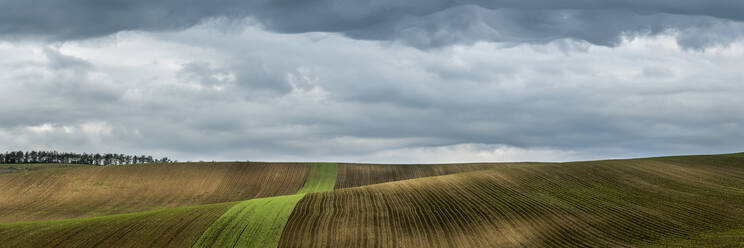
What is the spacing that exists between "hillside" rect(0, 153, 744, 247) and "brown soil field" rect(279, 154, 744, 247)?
7 centimetres

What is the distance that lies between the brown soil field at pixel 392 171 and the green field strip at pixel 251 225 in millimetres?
35838

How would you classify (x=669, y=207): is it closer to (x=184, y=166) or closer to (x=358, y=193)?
(x=358, y=193)

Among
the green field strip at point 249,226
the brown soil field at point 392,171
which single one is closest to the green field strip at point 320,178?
the brown soil field at point 392,171

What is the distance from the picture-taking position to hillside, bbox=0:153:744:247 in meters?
31.1

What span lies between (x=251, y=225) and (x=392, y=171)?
57.5 m

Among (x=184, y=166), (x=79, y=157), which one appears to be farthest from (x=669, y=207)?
(x=79, y=157)

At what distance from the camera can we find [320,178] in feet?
270

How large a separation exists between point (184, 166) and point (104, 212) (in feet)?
81.4

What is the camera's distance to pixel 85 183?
7319 centimetres

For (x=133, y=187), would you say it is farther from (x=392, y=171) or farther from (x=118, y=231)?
(x=118, y=231)

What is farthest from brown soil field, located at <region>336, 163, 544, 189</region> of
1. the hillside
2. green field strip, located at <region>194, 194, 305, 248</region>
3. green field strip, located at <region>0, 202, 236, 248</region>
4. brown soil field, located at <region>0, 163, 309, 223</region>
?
green field strip, located at <region>0, 202, 236, 248</region>

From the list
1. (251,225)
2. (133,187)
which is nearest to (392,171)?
(133,187)

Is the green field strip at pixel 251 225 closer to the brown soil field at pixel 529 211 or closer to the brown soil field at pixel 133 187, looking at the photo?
the brown soil field at pixel 529 211

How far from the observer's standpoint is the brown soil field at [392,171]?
271 feet
